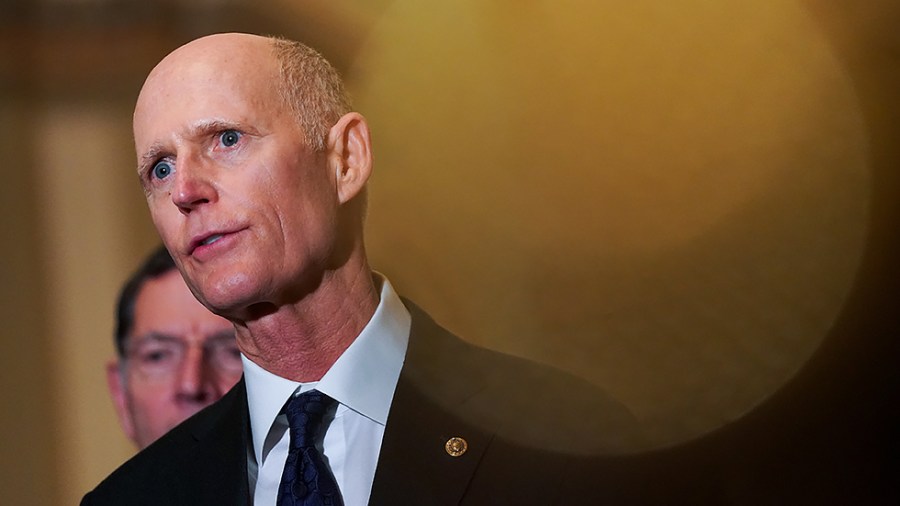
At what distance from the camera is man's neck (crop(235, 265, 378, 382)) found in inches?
54.8

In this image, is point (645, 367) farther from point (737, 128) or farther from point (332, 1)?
point (332, 1)

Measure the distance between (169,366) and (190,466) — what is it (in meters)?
0.46

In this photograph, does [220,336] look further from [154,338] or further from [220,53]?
→ [220,53]

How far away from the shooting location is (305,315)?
140 cm

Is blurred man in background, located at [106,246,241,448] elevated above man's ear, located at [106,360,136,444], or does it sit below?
above

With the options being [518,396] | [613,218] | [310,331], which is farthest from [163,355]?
[613,218]

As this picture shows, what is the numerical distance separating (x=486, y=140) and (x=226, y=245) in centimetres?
53

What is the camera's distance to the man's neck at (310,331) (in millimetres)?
1392

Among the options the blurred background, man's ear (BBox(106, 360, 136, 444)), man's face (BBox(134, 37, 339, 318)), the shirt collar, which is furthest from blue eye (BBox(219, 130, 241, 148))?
man's ear (BBox(106, 360, 136, 444))

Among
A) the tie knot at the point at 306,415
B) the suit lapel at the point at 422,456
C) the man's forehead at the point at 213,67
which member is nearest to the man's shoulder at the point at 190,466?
the tie knot at the point at 306,415

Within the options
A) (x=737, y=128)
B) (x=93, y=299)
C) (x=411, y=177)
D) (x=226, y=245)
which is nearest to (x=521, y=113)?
(x=411, y=177)

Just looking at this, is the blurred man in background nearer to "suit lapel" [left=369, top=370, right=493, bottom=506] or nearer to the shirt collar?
the shirt collar

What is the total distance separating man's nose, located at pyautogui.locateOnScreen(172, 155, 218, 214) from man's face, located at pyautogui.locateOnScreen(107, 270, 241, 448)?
24.8 inches

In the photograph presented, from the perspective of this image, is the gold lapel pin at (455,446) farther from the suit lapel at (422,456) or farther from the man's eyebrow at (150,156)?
the man's eyebrow at (150,156)
